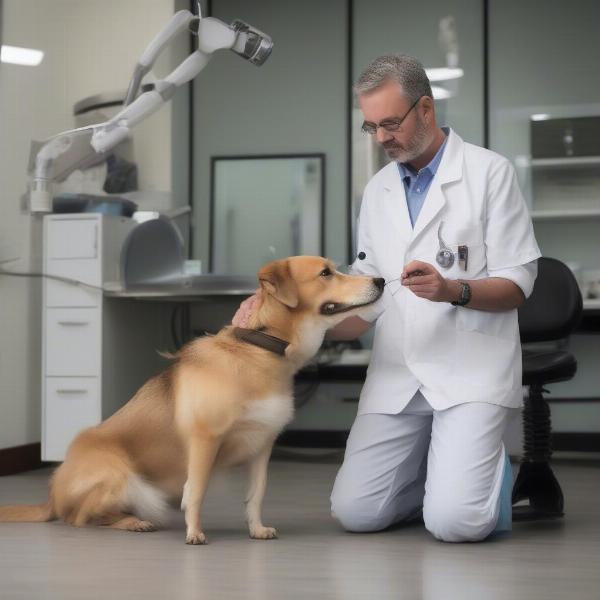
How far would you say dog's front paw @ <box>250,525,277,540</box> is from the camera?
235cm

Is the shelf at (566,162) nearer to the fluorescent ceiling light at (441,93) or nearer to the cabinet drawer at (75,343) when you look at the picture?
the fluorescent ceiling light at (441,93)

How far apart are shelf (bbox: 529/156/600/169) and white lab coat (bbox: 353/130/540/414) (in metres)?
2.54

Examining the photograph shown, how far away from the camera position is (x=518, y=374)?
239 cm

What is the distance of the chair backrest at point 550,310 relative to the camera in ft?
9.86

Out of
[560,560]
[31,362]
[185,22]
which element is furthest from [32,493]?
[560,560]

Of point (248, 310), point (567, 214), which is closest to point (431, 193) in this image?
point (248, 310)

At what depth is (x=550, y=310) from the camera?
3.01 m

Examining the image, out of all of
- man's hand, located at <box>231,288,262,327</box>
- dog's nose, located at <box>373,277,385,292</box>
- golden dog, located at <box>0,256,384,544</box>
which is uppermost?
dog's nose, located at <box>373,277,385,292</box>

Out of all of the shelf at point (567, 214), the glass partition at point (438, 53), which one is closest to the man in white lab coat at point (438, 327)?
the shelf at point (567, 214)

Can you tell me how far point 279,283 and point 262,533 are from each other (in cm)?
61

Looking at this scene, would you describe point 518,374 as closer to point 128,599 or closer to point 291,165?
point 128,599

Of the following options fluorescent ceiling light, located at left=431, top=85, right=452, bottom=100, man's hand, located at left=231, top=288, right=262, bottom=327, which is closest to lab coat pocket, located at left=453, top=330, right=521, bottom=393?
man's hand, located at left=231, top=288, right=262, bottom=327

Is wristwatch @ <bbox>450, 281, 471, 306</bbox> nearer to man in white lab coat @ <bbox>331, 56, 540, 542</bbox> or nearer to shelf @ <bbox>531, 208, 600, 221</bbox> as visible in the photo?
man in white lab coat @ <bbox>331, 56, 540, 542</bbox>

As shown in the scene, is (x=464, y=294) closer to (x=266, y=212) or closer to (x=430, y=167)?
(x=430, y=167)
